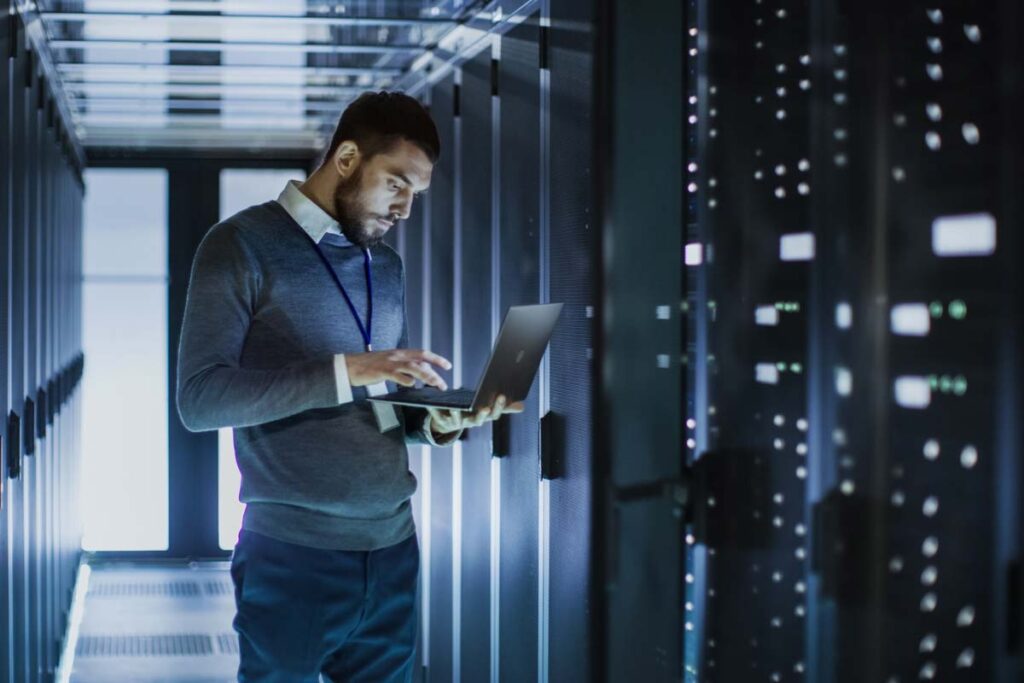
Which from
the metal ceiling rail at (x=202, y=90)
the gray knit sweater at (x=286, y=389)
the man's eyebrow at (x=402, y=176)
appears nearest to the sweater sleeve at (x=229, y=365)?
the gray knit sweater at (x=286, y=389)

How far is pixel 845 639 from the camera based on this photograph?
155 cm

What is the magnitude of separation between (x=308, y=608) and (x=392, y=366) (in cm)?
51

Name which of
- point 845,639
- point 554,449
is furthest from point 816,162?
point 554,449

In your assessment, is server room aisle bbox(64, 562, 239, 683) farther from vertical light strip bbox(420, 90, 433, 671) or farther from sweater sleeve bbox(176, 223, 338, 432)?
sweater sleeve bbox(176, 223, 338, 432)

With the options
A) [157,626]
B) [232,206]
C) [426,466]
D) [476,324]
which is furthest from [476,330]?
[232,206]

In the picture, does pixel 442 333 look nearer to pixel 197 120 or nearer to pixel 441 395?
pixel 441 395

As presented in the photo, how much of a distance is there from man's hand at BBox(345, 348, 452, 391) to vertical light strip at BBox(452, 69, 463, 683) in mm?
1675

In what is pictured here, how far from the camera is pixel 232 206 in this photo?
25.1ft

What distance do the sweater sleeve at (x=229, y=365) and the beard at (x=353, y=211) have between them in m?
0.23

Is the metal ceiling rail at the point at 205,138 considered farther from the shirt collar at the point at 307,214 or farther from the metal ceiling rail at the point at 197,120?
the shirt collar at the point at 307,214

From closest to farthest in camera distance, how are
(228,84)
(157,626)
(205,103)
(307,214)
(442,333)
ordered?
(307,214) → (442,333) → (228,84) → (205,103) → (157,626)

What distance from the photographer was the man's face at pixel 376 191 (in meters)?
2.48

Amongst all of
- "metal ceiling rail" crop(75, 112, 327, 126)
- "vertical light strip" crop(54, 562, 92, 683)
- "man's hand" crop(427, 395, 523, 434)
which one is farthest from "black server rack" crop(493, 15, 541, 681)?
"metal ceiling rail" crop(75, 112, 327, 126)

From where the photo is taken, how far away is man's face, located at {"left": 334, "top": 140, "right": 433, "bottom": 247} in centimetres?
248
